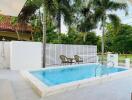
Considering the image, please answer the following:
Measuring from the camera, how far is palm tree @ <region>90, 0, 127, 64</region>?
1858 cm

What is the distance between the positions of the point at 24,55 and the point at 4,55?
126 cm

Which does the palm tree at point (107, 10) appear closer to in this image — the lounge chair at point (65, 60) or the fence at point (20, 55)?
the lounge chair at point (65, 60)

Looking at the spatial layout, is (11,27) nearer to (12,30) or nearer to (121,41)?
(12,30)

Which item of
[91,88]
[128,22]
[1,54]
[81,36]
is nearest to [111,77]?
[91,88]

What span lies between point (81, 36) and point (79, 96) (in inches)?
650

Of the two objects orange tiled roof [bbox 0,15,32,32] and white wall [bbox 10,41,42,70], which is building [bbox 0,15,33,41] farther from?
white wall [bbox 10,41,42,70]

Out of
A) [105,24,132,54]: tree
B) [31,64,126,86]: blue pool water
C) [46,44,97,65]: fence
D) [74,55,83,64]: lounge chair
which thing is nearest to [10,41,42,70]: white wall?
[31,64,126,86]: blue pool water

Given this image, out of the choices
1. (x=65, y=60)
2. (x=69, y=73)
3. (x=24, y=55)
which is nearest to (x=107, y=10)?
(x=65, y=60)

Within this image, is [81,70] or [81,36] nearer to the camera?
[81,70]

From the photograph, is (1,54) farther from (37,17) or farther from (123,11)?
(123,11)

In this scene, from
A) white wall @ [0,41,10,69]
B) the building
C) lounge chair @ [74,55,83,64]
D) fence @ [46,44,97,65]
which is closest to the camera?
white wall @ [0,41,10,69]

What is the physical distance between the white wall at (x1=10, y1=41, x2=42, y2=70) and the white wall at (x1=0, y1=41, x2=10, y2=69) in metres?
0.62

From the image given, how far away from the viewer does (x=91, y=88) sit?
7336mm

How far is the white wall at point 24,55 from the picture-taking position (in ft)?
38.7
